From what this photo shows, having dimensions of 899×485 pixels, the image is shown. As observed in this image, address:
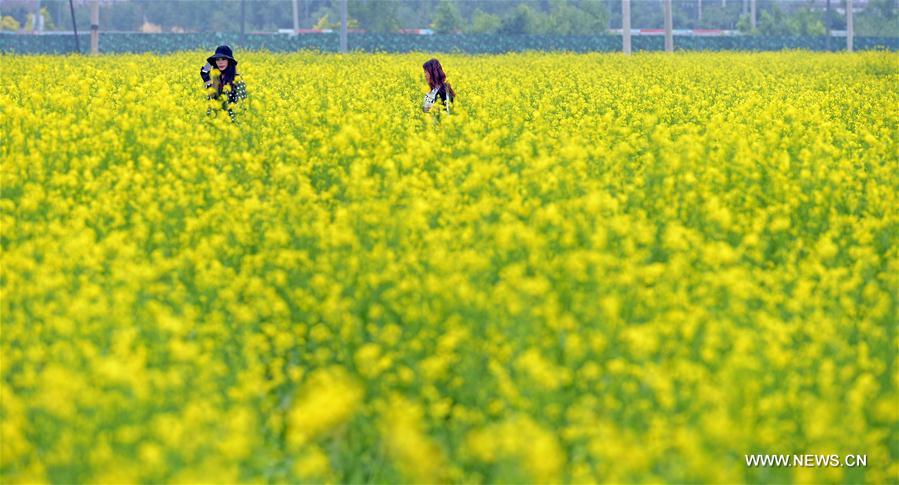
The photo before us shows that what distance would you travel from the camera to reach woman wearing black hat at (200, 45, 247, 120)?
13602 mm

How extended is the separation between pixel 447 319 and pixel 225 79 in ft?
27.5

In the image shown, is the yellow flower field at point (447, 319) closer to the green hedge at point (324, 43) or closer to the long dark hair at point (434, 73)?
the long dark hair at point (434, 73)

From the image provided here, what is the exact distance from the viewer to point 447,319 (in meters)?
6.23

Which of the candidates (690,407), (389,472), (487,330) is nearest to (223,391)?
(389,472)

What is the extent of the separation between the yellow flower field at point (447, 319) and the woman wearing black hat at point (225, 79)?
271 centimetres

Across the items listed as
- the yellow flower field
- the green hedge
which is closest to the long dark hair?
the yellow flower field

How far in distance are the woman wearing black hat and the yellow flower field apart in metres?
2.71

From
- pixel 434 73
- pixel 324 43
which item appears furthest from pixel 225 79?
pixel 324 43

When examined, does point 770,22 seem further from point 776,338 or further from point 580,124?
point 776,338

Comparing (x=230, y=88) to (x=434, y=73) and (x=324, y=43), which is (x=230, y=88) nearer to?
(x=434, y=73)

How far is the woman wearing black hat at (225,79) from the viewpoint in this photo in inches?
535

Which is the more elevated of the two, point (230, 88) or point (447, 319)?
point (230, 88)

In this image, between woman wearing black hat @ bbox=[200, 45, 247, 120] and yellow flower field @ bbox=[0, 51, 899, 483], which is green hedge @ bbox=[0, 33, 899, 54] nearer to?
woman wearing black hat @ bbox=[200, 45, 247, 120]

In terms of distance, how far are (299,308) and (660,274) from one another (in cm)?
203
